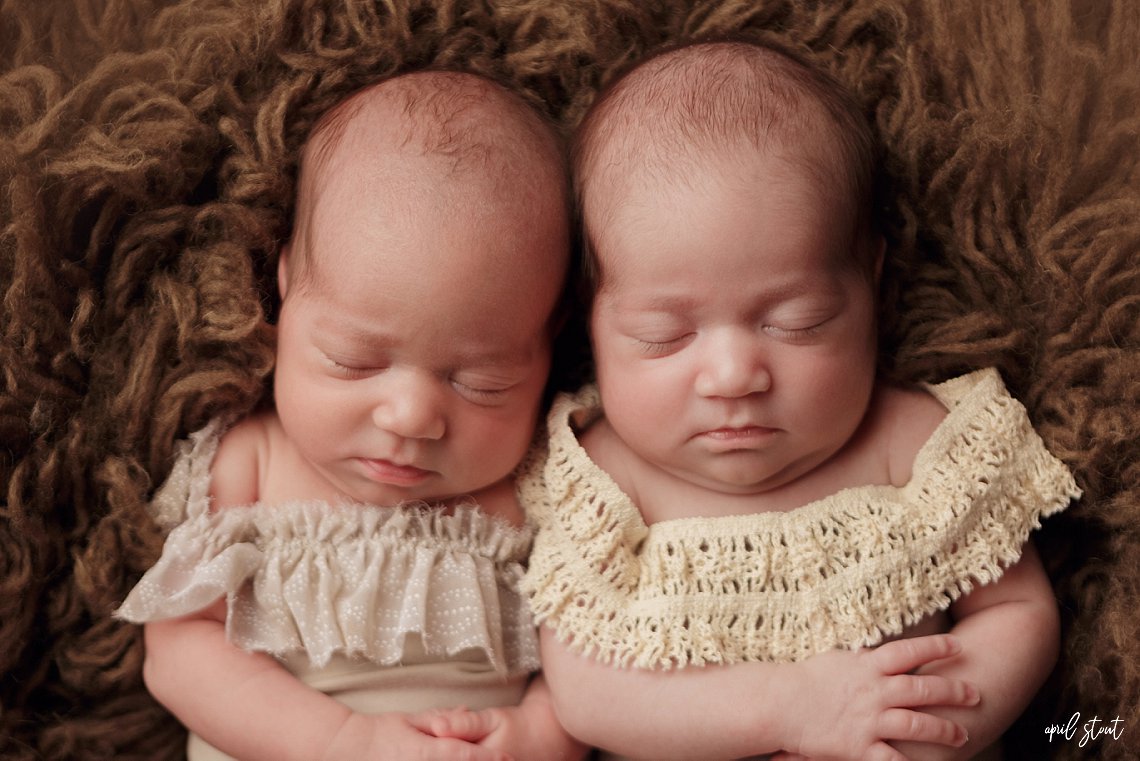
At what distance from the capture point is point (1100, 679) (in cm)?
160

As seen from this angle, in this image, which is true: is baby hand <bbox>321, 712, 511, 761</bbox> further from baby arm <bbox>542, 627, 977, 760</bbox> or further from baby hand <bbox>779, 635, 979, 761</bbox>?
baby hand <bbox>779, 635, 979, 761</bbox>

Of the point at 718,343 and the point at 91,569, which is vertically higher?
the point at 718,343

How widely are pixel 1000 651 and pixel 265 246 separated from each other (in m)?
1.12

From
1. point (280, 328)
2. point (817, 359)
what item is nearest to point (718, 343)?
point (817, 359)

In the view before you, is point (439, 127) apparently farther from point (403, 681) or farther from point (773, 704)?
point (773, 704)

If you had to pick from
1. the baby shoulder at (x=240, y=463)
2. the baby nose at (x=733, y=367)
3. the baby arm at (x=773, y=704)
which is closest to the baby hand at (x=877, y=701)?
the baby arm at (x=773, y=704)

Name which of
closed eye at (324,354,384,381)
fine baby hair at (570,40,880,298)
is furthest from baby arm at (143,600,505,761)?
fine baby hair at (570,40,880,298)

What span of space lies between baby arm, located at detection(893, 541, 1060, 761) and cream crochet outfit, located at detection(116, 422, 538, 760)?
1.84ft

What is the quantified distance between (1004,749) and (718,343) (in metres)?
0.78

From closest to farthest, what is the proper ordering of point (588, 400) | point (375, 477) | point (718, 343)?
1. point (718, 343)
2. point (375, 477)
3. point (588, 400)

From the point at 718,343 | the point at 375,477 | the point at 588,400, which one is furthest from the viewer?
the point at 588,400

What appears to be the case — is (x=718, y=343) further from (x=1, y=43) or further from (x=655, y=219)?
(x=1, y=43)

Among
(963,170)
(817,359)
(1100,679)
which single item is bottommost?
(1100,679)

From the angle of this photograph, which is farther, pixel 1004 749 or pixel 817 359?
pixel 1004 749
